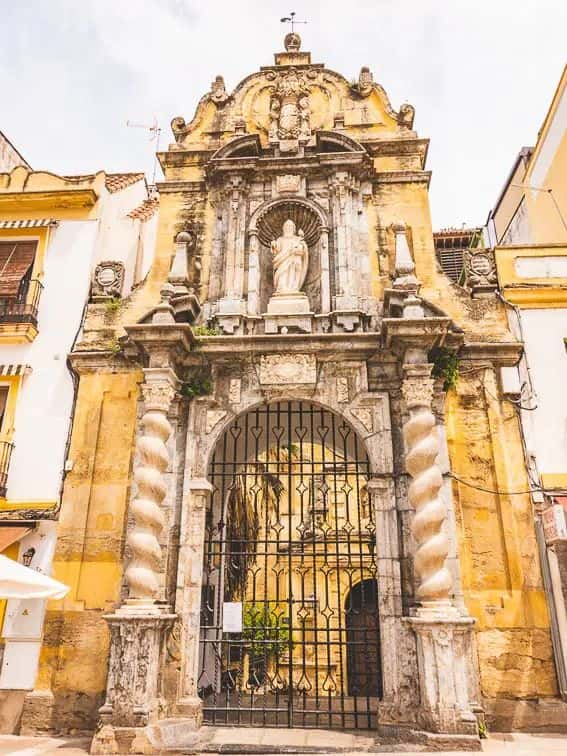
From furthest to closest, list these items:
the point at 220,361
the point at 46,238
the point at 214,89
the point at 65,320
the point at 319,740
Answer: the point at 214,89, the point at 46,238, the point at 65,320, the point at 220,361, the point at 319,740

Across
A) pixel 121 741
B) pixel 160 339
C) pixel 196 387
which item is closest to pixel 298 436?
pixel 196 387

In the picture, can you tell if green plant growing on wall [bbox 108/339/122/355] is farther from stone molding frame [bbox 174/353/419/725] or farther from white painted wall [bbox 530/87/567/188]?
white painted wall [bbox 530/87/567/188]

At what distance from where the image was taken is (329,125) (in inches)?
423

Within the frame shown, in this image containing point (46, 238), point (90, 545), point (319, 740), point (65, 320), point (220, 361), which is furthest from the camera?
point (46, 238)

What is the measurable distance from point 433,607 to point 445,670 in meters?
0.65

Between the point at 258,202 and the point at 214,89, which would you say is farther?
the point at 214,89

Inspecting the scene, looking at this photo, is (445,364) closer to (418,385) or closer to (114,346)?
(418,385)

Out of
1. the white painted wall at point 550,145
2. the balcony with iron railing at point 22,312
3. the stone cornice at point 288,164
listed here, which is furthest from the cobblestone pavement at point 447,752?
the white painted wall at point 550,145

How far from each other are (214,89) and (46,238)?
4.26 metres

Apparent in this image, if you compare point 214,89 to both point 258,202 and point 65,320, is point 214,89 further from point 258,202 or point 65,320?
point 65,320

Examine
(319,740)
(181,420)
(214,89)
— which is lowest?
(319,740)

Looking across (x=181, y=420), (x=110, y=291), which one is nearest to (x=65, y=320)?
(x=110, y=291)

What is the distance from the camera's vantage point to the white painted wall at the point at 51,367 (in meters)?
8.76

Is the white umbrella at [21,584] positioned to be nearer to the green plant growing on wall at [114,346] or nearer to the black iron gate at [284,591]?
the black iron gate at [284,591]
